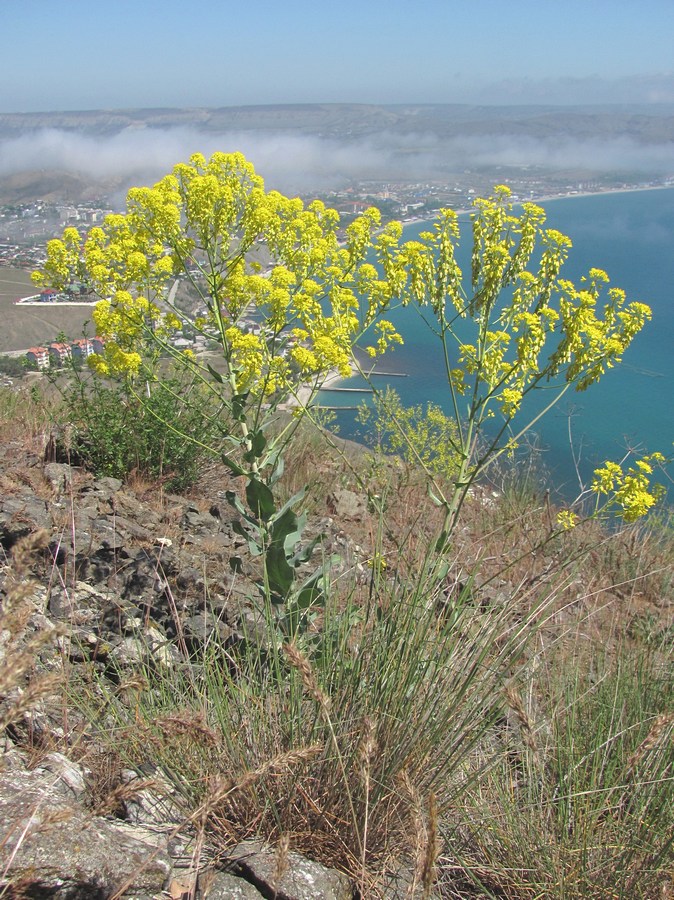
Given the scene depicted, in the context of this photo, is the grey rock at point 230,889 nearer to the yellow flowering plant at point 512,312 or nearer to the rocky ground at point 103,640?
the rocky ground at point 103,640

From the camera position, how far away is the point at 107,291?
329 cm

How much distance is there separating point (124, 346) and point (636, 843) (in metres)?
2.99

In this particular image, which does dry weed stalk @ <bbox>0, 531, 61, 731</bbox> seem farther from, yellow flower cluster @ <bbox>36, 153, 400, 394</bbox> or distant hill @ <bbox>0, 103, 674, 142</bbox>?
distant hill @ <bbox>0, 103, 674, 142</bbox>

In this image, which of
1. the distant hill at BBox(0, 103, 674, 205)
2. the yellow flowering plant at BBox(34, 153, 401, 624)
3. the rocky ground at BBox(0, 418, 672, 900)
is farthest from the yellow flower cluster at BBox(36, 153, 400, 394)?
the distant hill at BBox(0, 103, 674, 205)

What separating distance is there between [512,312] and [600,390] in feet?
77.4

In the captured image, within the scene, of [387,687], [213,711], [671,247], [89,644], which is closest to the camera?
[387,687]

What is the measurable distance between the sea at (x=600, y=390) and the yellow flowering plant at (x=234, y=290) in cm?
321

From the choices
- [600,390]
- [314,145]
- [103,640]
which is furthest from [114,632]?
[314,145]

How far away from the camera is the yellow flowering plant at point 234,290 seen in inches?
123

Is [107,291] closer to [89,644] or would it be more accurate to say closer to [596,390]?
[89,644]

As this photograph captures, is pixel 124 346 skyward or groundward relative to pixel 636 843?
skyward

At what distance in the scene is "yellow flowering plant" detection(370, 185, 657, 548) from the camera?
325cm

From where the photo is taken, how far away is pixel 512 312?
3525mm

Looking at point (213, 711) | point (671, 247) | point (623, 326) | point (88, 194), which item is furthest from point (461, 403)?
point (88, 194)
